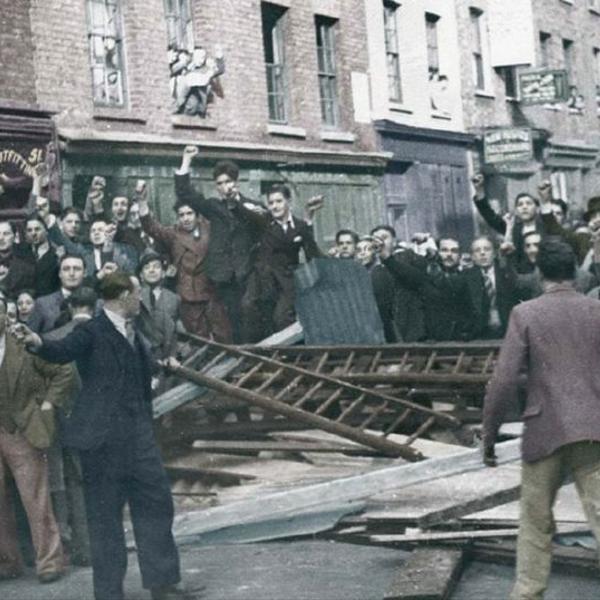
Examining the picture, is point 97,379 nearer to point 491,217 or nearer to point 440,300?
point 440,300

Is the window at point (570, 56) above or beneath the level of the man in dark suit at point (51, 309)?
above

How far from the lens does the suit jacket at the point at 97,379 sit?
27.2ft

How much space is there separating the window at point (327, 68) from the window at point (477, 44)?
19.7ft

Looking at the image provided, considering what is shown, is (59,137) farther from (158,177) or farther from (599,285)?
(599,285)

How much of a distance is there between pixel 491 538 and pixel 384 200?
15229 millimetres

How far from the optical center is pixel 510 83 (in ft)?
98.5

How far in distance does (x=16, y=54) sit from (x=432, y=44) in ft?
41.3

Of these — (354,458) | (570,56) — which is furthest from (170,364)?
(570,56)

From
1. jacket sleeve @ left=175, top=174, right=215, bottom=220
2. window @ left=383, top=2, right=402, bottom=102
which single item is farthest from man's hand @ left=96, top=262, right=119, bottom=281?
window @ left=383, top=2, right=402, bottom=102

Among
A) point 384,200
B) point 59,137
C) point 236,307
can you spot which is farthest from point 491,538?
point 384,200

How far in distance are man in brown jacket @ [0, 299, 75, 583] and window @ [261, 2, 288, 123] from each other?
39.0 ft

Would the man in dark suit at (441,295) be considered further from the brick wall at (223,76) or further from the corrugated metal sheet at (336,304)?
the brick wall at (223,76)

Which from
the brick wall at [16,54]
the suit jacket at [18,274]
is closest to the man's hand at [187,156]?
the brick wall at [16,54]

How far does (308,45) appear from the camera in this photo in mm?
22125
